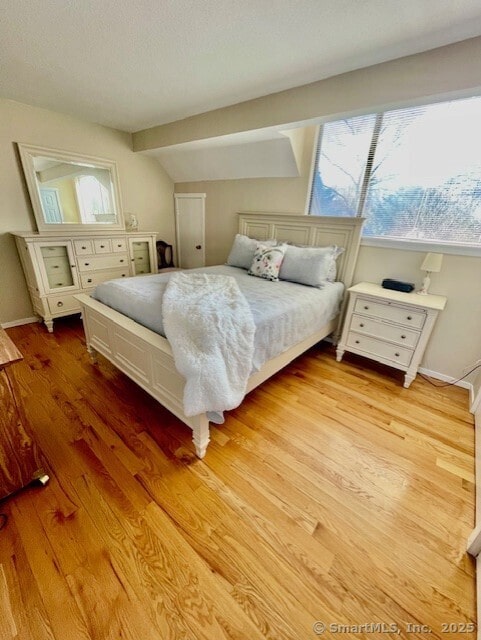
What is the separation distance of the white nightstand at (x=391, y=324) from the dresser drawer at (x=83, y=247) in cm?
294

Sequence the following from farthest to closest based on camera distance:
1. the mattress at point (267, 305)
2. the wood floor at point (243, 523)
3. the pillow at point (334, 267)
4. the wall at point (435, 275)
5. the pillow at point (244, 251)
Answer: the pillow at point (244, 251) < the pillow at point (334, 267) < the wall at point (435, 275) < the mattress at point (267, 305) < the wood floor at point (243, 523)

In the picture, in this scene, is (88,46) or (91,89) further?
(91,89)

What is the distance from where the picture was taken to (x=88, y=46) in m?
1.68

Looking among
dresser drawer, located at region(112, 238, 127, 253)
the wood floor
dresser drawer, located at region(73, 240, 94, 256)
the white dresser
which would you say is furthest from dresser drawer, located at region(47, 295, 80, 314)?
the wood floor

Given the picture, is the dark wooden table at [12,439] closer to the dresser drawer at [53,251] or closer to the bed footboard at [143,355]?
the bed footboard at [143,355]

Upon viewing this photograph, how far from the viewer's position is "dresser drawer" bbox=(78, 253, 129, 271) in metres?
3.09

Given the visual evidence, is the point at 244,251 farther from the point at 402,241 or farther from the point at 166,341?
the point at 166,341

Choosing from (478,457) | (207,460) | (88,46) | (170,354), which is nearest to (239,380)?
(170,354)

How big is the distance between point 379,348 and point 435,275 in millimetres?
772

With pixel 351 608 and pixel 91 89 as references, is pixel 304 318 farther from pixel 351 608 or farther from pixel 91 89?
pixel 91 89

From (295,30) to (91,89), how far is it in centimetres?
184

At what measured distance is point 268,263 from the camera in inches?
105

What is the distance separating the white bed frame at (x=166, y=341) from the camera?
1.54 metres

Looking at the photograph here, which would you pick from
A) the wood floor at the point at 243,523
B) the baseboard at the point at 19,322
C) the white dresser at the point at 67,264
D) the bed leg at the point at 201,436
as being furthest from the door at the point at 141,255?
the bed leg at the point at 201,436
